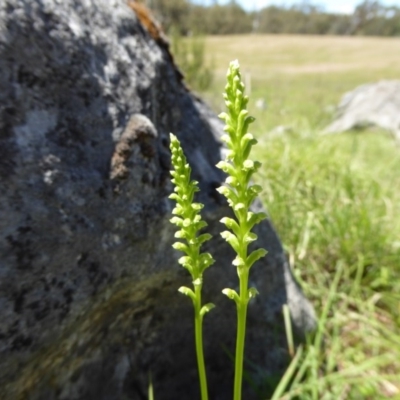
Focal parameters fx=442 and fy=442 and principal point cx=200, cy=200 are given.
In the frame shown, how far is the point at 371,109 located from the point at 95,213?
1149cm

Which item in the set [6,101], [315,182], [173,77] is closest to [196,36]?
[315,182]

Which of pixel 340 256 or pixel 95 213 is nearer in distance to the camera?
pixel 95 213

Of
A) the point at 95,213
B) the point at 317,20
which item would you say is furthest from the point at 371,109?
the point at 317,20

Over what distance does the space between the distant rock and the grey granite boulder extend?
8.30m

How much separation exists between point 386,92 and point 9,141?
12.9 m

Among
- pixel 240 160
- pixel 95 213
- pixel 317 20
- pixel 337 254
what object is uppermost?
pixel 240 160

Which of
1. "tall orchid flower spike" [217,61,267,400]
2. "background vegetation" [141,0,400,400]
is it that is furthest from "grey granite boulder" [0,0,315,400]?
"tall orchid flower spike" [217,61,267,400]

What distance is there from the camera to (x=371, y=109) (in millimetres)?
11562

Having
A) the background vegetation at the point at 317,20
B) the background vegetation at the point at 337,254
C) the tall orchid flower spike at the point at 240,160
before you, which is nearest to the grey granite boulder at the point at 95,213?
the background vegetation at the point at 337,254

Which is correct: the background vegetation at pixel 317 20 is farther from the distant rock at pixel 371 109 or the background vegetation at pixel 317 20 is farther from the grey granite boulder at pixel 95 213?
the grey granite boulder at pixel 95 213

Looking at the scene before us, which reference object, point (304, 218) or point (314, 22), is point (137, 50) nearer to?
point (304, 218)

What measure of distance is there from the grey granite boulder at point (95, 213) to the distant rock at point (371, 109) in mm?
8304

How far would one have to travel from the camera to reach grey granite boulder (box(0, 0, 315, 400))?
123 cm

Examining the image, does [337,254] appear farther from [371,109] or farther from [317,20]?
[317,20]
